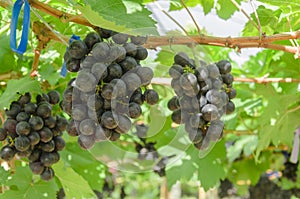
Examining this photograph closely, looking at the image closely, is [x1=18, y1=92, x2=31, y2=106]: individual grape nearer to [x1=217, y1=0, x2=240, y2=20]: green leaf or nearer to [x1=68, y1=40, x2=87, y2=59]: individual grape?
[x1=68, y1=40, x2=87, y2=59]: individual grape

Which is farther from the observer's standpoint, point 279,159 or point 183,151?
point 279,159

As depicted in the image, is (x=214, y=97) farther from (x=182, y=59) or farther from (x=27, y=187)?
(x=27, y=187)

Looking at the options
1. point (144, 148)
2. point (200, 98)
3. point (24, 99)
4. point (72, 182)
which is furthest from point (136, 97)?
point (144, 148)

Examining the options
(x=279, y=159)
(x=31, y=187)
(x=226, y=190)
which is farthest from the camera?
(x=226, y=190)

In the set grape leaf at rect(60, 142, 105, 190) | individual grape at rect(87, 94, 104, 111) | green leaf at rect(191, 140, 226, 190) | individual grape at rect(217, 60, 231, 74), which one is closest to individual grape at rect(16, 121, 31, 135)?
individual grape at rect(87, 94, 104, 111)

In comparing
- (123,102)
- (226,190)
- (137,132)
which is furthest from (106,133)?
(226,190)

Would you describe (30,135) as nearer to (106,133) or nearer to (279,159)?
(106,133)
